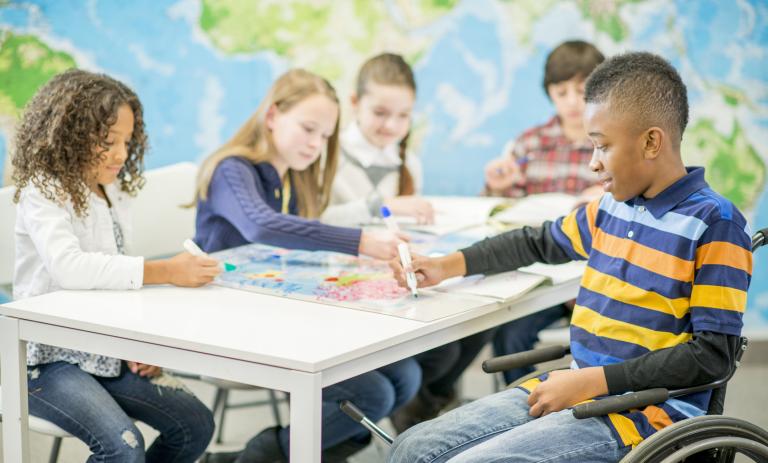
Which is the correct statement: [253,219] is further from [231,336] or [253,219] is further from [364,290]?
[231,336]

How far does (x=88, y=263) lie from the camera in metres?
1.61

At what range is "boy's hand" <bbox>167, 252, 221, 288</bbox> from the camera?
166cm

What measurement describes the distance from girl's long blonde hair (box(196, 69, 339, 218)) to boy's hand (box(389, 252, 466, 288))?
0.58 meters

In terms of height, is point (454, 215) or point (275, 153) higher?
point (275, 153)

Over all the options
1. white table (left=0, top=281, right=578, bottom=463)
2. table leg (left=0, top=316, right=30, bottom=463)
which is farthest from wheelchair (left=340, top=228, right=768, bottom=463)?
table leg (left=0, top=316, right=30, bottom=463)

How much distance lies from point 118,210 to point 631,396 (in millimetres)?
1071

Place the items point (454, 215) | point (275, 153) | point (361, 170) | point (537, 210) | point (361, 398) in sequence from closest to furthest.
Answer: point (361, 398)
point (275, 153)
point (537, 210)
point (454, 215)
point (361, 170)

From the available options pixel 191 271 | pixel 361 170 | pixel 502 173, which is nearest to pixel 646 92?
pixel 191 271

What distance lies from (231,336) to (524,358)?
0.47m

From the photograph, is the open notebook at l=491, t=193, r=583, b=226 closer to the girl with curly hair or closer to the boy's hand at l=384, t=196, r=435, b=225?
the boy's hand at l=384, t=196, r=435, b=225

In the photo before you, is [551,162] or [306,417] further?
[551,162]

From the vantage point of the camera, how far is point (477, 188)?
3.24m

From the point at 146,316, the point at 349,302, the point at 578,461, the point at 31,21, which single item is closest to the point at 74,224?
the point at 146,316

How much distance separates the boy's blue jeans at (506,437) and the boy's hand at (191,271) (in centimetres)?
48
